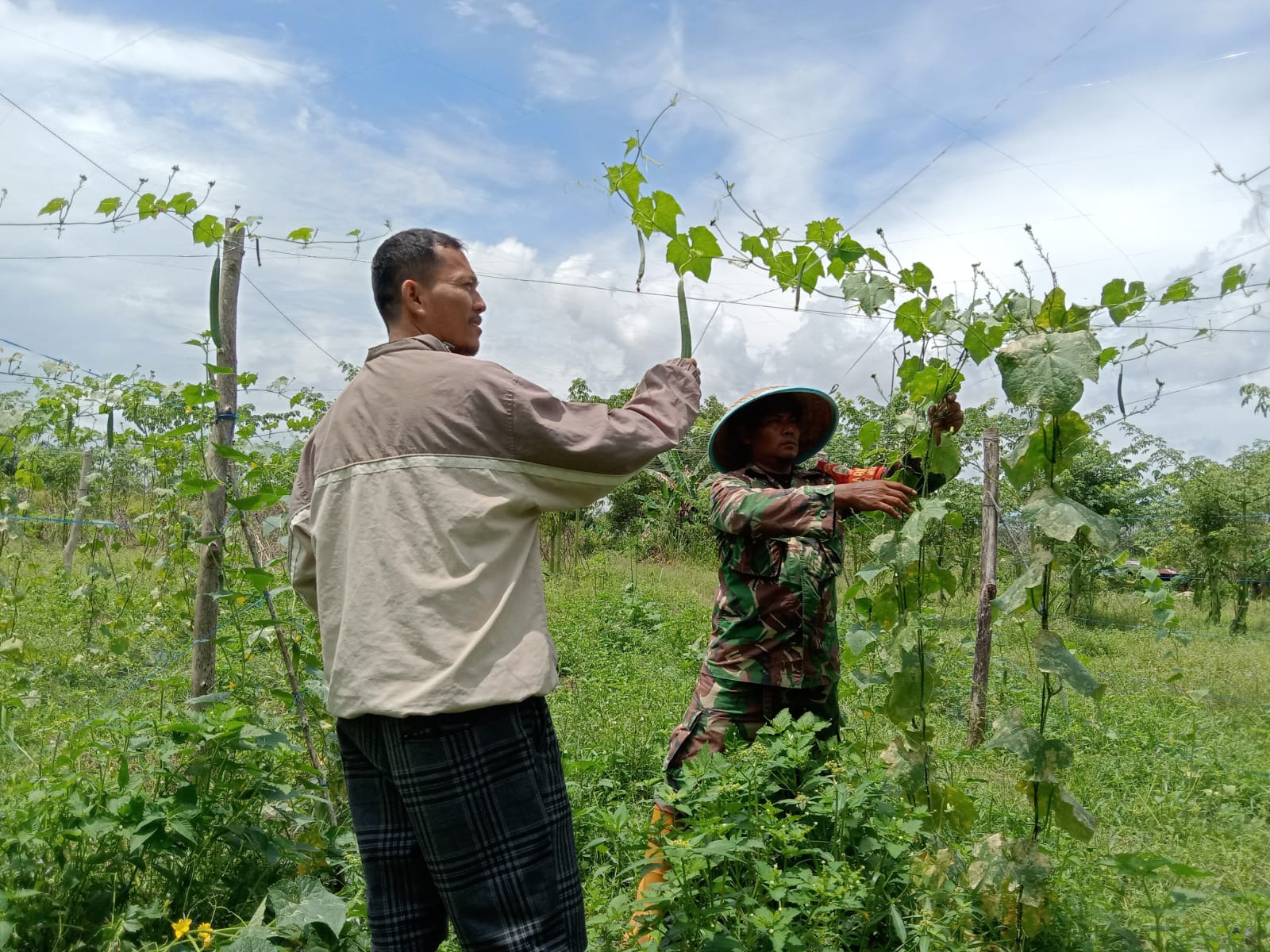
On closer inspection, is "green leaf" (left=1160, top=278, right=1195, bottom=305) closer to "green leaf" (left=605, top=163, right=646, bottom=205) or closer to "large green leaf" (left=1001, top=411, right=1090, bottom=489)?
"large green leaf" (left=1001, top=411, right=1090, bottom=489)

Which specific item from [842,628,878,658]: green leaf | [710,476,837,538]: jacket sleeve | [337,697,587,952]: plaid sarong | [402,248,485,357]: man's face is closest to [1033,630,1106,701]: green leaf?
[710,476,837,538]: jacket sleeve

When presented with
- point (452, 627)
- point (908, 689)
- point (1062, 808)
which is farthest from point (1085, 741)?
point (452, 627)

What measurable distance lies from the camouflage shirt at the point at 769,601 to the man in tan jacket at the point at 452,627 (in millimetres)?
814

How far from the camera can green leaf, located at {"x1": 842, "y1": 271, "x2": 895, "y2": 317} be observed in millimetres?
2080

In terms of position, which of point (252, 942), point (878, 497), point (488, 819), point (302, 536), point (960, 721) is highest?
point (878, 497)

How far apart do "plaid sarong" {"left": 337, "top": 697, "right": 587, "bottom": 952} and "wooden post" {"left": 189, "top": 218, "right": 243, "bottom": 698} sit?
5.30 ft

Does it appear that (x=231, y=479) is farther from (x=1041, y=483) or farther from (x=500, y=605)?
(x=1041, y=483)

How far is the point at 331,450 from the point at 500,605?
17.2 inches

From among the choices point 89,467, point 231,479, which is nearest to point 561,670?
point 231,479

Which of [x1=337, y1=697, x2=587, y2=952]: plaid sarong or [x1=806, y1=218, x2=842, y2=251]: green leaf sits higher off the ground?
[x1=806, y1=218, x2=842, y2=251]: green leaf

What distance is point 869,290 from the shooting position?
82.4 inches

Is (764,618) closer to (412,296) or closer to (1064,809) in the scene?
(1064,809)

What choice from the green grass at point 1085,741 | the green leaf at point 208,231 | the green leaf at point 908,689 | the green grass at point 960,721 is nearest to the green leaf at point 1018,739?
the green grass at point 1085,741

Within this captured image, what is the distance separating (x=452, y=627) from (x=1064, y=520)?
1.19 metres
